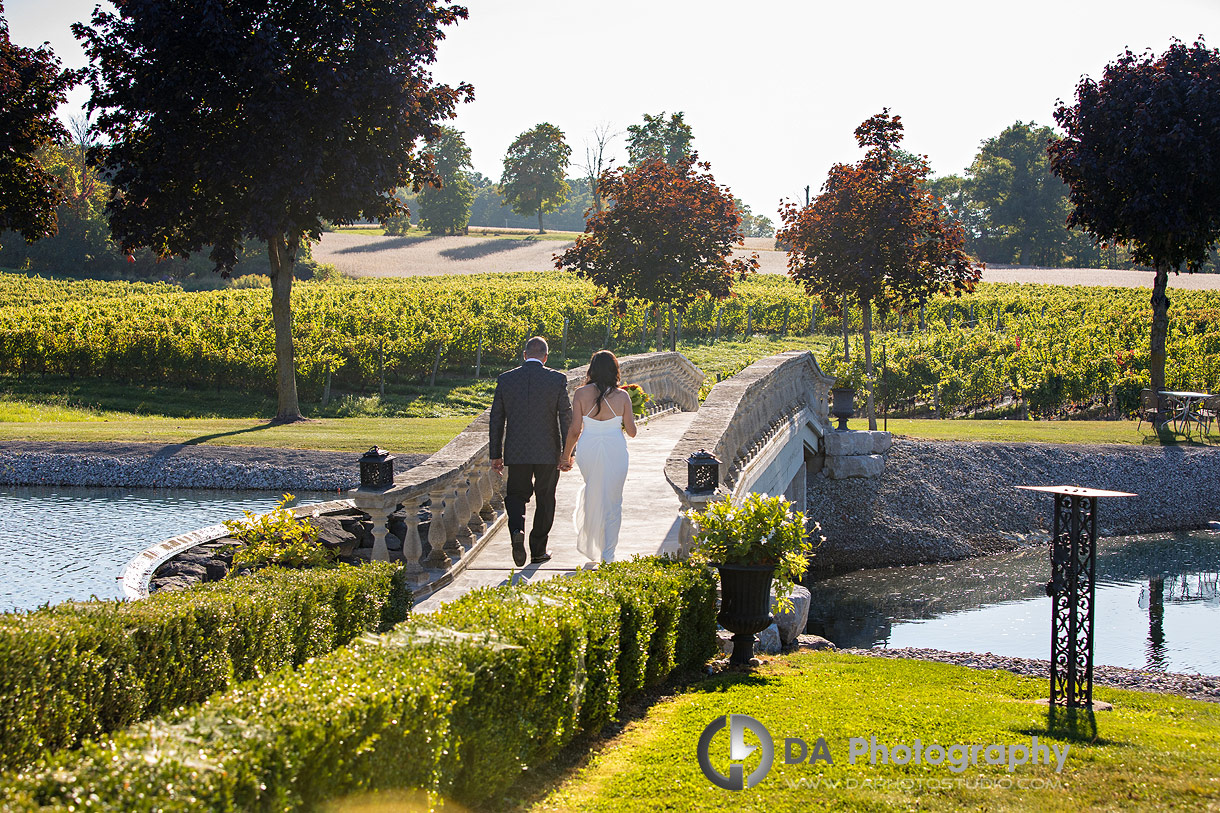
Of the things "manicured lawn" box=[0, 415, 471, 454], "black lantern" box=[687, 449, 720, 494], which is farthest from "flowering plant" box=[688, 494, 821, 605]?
"manicured lawn" box=[0, 415, 471, 454]

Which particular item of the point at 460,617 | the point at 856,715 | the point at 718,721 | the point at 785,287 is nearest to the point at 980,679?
the point at 856,715

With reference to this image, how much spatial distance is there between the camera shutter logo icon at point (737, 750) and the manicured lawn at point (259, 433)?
1195 centimetres

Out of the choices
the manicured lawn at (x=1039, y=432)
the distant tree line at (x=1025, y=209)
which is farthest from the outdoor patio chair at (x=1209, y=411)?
the distant tree line at (x=1025, y=209)

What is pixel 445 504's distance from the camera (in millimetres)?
8883

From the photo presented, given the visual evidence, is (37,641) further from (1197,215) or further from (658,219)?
(1197,215)

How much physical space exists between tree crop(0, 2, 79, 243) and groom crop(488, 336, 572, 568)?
12.6m

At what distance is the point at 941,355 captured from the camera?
102 ft

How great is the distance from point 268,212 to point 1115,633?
16335 mm

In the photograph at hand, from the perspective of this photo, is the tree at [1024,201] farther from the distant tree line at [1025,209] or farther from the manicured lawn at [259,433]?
the manicured lawn at [259,433]

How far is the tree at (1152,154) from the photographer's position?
21.8m

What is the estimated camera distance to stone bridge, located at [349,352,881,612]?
8305 mm

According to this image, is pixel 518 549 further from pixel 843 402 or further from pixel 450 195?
pixel 450 195

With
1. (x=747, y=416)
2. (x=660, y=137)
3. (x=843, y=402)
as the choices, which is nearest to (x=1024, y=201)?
(x=660, y=137)

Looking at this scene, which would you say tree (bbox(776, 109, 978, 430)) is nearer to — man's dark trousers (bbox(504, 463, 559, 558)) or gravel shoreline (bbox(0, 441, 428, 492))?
gravel shoreline (bbox(0, 441, 428, 492))
